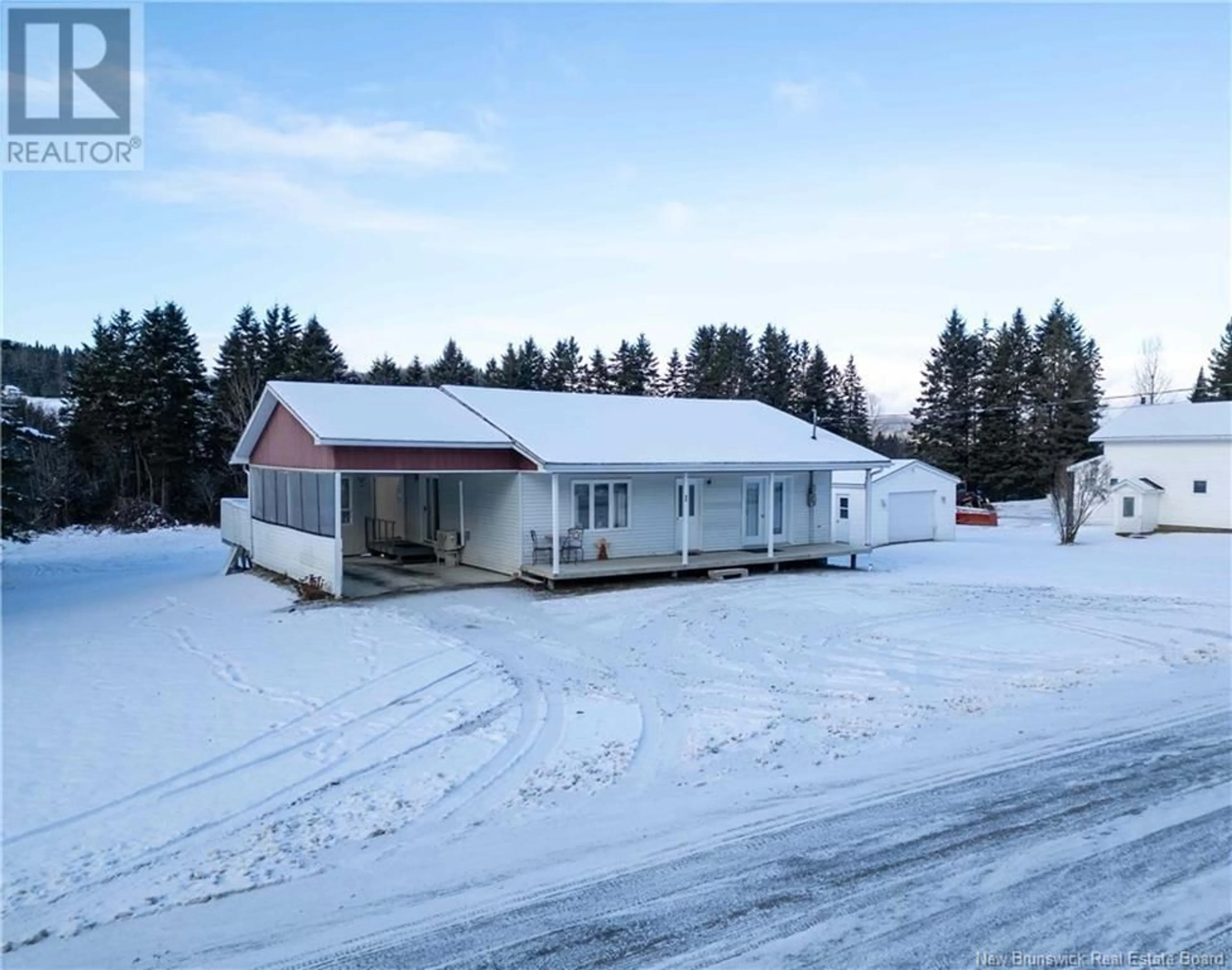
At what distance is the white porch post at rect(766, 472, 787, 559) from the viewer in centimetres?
1820

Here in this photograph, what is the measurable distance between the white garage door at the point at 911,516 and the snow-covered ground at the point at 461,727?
10.9 m

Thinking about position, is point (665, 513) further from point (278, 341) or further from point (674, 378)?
point (674, 378)

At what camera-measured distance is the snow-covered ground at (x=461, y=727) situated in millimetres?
4527

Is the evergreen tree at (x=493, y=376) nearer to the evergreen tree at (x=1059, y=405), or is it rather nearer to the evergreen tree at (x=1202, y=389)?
the evergreen tree at (x=1059, y=405)

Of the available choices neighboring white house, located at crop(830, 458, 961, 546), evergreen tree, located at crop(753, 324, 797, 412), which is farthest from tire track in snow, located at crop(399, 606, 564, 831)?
evergreen tree, located at crop(753, 324, 797, 412)

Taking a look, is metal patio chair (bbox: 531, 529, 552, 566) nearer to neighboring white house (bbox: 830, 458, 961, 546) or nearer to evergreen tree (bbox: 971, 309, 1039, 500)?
neighboring white house (bbox: 830, 458, 961, 546)

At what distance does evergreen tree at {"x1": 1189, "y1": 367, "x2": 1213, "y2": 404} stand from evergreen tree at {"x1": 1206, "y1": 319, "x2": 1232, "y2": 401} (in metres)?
0.18

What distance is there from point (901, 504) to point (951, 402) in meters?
25.4

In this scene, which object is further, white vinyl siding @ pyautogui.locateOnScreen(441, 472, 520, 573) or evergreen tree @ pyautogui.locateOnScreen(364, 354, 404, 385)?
evergreen tree @ pyautogui.locateOnScreen(364, 354, 404, 385)

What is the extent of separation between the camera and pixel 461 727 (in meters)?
7.42

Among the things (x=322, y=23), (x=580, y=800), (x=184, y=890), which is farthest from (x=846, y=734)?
(x=322, y=23)

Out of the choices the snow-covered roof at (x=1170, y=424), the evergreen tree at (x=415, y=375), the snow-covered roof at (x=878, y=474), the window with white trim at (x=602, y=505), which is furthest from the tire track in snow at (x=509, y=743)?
the evergreen tree at (x=415, y=375)

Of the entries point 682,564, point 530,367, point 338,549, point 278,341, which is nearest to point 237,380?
point 278,341

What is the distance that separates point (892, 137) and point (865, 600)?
941 cm
